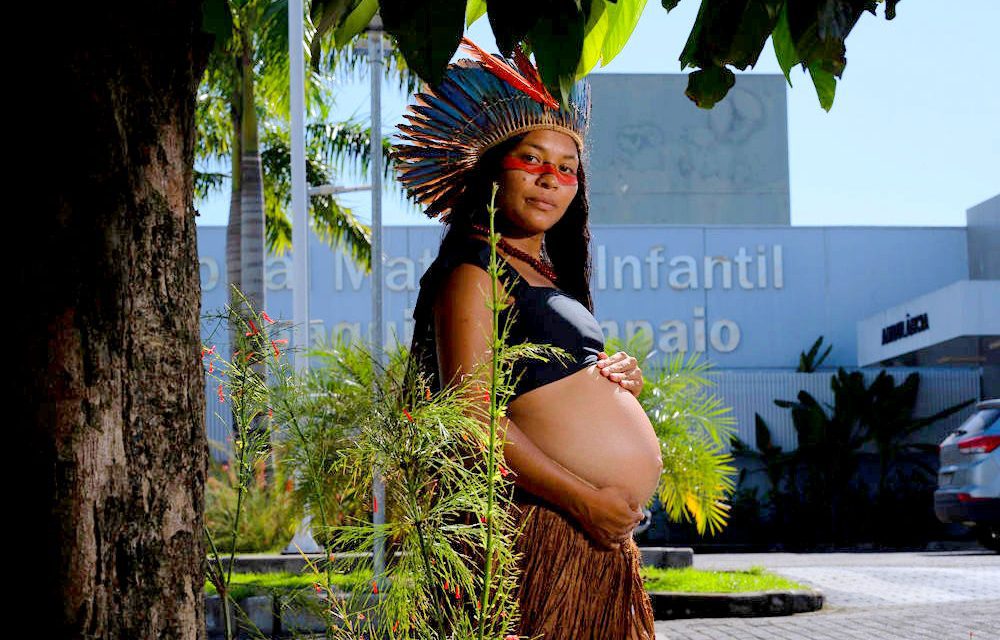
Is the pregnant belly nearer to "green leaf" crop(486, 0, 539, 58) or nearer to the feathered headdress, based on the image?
the feathered headdress

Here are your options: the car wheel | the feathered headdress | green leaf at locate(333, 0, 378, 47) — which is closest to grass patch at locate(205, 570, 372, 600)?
the feathered headdress

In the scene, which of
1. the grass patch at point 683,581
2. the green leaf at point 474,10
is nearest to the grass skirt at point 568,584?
the green leaf at point 474,10

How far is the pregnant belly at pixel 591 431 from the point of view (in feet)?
10.6

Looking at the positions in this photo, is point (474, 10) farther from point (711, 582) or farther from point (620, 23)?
point (711, 582)

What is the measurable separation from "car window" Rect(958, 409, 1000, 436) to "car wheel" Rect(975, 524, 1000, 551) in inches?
46.2

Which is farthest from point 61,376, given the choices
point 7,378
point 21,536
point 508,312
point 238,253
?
point 238,253

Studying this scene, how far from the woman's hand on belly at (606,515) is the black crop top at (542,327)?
1.04ft

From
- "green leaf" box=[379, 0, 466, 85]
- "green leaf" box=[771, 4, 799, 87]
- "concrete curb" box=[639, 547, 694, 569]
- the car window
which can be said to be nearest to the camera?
"green leaf" box=[379, 0, 466, 85]

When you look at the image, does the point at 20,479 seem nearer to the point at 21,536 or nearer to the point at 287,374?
the point at 21,536

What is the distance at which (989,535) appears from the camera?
15.6 meters

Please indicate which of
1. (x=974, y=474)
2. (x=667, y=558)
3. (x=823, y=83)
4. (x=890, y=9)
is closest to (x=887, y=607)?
(x=667, y=558)

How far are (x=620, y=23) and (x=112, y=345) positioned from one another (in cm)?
153

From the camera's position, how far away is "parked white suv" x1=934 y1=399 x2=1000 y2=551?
13984 mm

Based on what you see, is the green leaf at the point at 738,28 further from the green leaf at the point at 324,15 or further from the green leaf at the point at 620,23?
the green leaf at the point at 324,15
